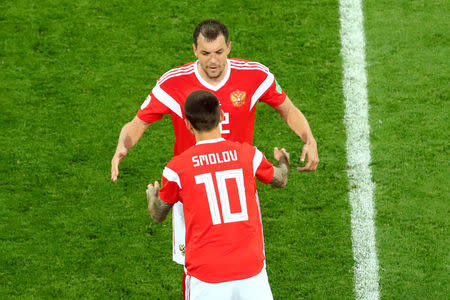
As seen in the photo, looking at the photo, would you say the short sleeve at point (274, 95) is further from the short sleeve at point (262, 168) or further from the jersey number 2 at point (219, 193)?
the jersey number 2 at point (219, 193)

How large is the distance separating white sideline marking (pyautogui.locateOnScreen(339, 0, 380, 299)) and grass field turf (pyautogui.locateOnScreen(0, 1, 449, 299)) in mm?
78

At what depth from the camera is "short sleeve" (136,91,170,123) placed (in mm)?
5621

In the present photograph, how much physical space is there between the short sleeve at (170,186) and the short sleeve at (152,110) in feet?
3.17

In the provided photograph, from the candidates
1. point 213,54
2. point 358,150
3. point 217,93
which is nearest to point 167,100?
point 217,93

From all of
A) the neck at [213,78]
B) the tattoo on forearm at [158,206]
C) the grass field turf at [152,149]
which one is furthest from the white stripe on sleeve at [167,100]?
the grass field turf at [152,149]

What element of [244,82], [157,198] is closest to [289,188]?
[244,82]

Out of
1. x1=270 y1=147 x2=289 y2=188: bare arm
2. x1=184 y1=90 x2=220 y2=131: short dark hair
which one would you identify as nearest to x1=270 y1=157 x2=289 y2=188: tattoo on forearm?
x1=270 y1=147 x2=289 y2=188: bare arm

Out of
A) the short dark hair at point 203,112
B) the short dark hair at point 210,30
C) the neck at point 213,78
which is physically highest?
the short dark hair at point 210,30

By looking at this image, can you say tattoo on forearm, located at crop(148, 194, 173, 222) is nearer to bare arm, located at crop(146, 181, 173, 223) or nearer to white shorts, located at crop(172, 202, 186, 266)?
bare arm, located at crop(146, 181, 173, 223)

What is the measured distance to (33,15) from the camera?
→ 902cm

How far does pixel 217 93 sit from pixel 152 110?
0.51 m

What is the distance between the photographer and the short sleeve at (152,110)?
5621mm

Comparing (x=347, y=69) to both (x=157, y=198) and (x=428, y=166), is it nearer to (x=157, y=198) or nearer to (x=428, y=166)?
(x=428, y=166)

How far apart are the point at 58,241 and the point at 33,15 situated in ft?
10.9
